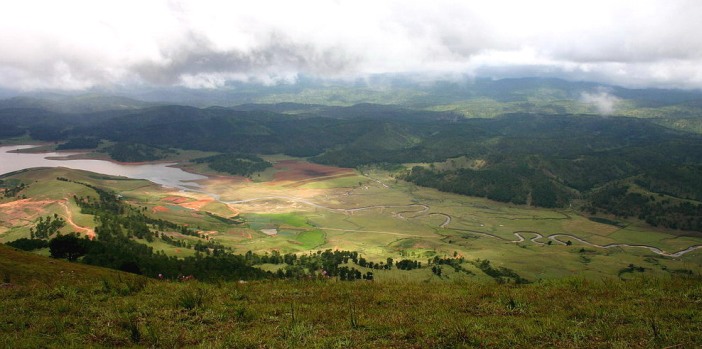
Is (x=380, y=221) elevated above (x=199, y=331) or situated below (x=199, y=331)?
below

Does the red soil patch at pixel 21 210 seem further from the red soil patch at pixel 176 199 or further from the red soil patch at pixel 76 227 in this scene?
the red soil patch at pixel 176 199

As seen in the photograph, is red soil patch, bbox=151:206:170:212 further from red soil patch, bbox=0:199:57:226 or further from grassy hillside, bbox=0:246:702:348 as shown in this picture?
grassy hillside, bbox=0:246:702:348

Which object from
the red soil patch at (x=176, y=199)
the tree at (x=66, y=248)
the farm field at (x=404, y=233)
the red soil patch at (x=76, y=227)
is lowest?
the farm field at (x=404, y=233)

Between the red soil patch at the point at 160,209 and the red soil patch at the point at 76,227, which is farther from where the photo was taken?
the red soil patch at the point at 160,209

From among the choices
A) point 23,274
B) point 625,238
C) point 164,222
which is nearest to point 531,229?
point 625,238

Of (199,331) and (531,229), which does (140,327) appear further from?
(531,229)

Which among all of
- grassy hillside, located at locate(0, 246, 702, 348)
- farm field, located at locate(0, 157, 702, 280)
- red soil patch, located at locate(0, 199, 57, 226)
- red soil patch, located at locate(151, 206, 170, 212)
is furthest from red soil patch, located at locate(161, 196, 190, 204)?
grassy hillside, located at locate(0, 246, 702, 348)

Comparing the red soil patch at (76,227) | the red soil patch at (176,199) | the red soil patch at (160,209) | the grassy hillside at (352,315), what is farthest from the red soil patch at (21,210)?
the grassy hillside at (352,315)

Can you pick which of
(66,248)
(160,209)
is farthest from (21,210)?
(66,248)

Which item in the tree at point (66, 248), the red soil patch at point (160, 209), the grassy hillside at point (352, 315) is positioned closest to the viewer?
the grassy hillside at point (352, 315)
